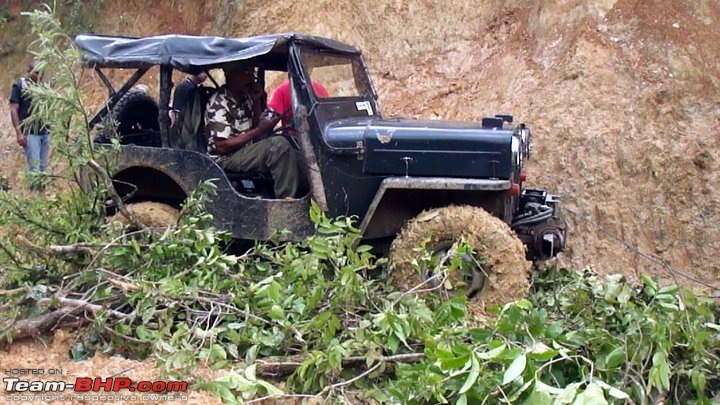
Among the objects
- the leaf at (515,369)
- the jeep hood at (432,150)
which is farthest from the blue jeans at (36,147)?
the leaf at (515,369)

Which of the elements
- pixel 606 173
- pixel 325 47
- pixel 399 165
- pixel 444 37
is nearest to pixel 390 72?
pixel 444 37

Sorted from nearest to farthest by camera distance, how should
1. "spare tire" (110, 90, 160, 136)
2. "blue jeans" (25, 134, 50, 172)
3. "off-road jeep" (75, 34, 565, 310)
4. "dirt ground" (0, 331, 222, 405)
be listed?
1. "dirt ground" (0, 331, 222, 405)
2. "off-road jeep" (75, 34, 565, 310)
3. "spare tire" (110, 90, 160, 136)
4. "blue jeans" (25, 134, 50, 172)

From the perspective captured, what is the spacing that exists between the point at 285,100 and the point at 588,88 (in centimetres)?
379

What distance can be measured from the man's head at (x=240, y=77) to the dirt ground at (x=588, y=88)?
3365 mm

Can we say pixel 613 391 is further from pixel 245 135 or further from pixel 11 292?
pixel 245 135

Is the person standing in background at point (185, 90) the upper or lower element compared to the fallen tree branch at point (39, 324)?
upper

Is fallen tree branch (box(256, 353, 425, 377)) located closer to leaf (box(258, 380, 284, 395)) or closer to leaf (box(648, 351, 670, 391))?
leaf (box(258, 380, 284, 395))

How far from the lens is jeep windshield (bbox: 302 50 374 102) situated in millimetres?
6312

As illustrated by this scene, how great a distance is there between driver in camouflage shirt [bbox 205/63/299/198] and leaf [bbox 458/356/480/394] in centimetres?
272

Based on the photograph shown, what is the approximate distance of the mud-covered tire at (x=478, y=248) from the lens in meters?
5.61

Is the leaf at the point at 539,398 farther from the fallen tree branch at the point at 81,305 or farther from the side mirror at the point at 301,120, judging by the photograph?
the side mirror at the point at 301,120

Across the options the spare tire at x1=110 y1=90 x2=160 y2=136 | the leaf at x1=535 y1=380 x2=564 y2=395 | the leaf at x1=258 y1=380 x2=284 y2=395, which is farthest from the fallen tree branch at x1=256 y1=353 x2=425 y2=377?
the spare tire at x1=110 y1=90 x2=160 y2=136

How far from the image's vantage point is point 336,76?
6.99 metres

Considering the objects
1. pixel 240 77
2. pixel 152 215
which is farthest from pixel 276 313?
pixel 240 77
